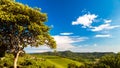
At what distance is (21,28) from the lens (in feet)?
99.2

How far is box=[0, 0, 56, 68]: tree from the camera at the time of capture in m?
30.9

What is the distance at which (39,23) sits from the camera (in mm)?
33125

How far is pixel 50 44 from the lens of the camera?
110 ft

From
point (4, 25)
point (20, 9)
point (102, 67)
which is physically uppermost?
point (20, 9)

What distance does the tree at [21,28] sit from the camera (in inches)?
1217

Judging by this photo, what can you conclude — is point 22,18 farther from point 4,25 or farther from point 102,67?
point 102,67

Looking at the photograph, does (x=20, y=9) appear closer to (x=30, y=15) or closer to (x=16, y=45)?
(x=30, y=15)

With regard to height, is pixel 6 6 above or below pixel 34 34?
above

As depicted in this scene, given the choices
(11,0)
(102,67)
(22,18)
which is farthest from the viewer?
(102,67)

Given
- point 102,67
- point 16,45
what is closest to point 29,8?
point 16,45

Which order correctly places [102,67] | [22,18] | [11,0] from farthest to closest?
[102,67]
[11,0]
[22,18]

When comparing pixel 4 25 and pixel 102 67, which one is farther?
pixel 102 67

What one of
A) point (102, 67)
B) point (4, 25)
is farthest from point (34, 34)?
point (102, 67)

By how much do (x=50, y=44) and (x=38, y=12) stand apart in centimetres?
493
